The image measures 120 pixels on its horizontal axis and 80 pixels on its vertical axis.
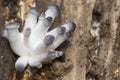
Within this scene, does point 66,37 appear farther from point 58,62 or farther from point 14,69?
point 14,69

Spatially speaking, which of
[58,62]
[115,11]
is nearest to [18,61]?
[58,62]

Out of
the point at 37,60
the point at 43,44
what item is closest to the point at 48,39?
the point at 43,44

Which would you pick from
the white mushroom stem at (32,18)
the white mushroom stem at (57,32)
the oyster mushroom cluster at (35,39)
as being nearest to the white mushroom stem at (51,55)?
the oyster mushroom cluster at (35,39)

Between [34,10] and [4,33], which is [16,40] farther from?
[34,10]

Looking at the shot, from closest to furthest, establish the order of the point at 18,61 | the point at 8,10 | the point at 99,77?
the point at 18,61 < the point at 8,10 < the point at 99,77

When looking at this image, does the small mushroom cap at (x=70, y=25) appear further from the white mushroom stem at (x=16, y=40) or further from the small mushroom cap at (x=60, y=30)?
the white mushroom stem at (x=16, y=40)

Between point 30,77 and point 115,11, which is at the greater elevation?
point 115,11
